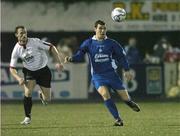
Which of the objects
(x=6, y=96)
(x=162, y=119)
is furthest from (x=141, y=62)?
(x=162, y=119)

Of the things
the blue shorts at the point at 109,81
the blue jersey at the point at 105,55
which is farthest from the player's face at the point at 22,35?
the blue shorts at the point at 109,81

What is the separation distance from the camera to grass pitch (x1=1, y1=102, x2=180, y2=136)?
14719 millimetres

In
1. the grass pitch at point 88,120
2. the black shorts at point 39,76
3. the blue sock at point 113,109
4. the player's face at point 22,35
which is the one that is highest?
the player's face at point 22,35

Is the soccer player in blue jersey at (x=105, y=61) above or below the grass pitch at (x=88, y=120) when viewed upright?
above

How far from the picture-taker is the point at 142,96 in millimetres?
26875

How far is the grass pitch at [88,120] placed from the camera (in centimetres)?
1472

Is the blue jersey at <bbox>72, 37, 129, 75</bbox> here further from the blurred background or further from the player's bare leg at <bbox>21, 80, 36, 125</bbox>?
the blurred background

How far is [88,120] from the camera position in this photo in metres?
18.0

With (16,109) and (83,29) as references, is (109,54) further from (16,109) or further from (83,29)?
(83,29)

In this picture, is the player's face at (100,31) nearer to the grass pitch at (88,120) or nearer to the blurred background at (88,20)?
the grass pitch at (88,120)

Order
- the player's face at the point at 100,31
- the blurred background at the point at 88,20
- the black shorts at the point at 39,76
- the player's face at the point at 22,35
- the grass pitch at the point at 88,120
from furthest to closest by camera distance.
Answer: the blurred background at the point at 88,20 < the black shorts at the point at 39,76 < the player's face at the point at 22,35 < the player's face at the point at 100,31 < the grass pitch at the point at 88,120

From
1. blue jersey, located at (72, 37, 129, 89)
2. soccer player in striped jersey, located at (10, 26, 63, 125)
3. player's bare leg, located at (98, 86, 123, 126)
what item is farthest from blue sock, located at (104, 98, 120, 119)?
soccer player in striped jersey, located at (10, 26, 63, 125)

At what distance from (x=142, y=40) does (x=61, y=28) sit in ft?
11.4

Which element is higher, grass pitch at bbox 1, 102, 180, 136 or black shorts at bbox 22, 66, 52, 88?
black shorts at bbox 22, 66, 52, 88
